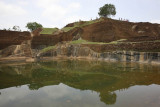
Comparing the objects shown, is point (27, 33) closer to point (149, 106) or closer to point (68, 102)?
point (68, 102)

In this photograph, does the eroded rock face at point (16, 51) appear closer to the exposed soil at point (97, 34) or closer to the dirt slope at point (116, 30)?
the exposed soil at point (97, 34)

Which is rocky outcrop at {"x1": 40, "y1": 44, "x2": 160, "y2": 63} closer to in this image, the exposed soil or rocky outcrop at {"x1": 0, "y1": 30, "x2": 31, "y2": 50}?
the exposed soil

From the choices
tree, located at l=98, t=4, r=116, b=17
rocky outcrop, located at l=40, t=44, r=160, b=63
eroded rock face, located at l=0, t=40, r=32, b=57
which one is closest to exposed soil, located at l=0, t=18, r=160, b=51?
eroded rock face, located at l=0, t=40, r=32, b=57

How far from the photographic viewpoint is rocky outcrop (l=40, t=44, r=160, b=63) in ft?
53.6

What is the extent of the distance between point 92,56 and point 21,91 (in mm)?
18305

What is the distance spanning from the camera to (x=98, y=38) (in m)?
33.6

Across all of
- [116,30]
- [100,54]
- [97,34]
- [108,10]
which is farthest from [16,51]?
[108,10]

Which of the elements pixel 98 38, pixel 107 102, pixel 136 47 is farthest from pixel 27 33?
pixel 107 102

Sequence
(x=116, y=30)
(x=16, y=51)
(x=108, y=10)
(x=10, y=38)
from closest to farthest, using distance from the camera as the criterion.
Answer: (x=16, y=51) → (x=10, y=38) → (x=116, y=30) → (x=108, y=10)

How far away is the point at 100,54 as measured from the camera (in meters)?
22.7

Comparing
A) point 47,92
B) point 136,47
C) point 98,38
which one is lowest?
point 47,92

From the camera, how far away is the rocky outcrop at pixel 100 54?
643 inches

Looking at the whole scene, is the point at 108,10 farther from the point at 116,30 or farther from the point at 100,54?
the point at 100,54

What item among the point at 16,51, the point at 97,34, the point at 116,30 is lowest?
the point at 16,51
